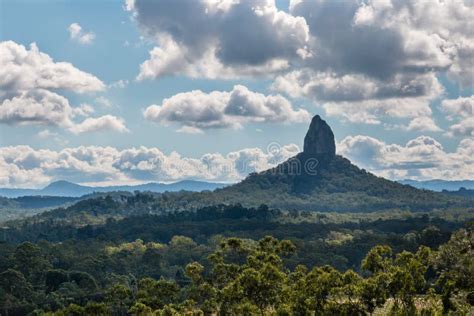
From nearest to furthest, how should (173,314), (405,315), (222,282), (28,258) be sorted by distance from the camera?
(405,315), (173,314), (222,282), (28,258)

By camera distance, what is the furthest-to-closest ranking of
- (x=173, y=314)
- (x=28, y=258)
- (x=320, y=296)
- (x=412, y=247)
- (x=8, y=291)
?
1. (x=412, y=247)
2. (x=28, y=258)
3. (x=8, y=291)
4. (x=173, y=314)
5. (x=320, y=296)

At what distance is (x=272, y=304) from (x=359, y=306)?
9578 millimetres

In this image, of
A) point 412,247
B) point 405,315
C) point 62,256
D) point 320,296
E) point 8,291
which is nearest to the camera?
point 405,315

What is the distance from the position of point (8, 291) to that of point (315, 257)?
88.8 metres

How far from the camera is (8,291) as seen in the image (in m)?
145

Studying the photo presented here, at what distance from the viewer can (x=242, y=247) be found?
266 feet

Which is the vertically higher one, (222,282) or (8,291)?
(222,282)

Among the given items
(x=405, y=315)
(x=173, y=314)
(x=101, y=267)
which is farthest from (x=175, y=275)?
(x=405, y=315)

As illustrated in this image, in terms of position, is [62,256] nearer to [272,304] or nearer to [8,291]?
[8,291]

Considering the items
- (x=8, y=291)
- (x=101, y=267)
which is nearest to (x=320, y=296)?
(x=8, y=291)

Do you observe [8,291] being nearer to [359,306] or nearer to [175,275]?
[175,275]

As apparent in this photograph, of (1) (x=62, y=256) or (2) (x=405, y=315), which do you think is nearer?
(2) (x=405, y=315)

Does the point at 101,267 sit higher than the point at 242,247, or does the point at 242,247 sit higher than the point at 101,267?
the point at 242,247

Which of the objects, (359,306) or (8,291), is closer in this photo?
(359,306)
